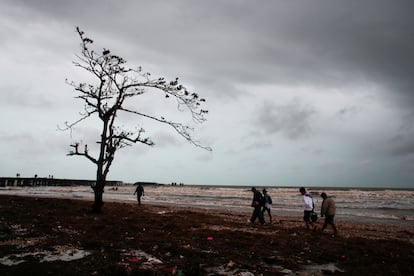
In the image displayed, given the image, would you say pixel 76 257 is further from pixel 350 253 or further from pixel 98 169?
pixel 98 169

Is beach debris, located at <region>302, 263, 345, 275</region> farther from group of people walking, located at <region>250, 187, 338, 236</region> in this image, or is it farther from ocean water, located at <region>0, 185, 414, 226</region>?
ocean water, located at <region>0, 185, 414, 226</region>

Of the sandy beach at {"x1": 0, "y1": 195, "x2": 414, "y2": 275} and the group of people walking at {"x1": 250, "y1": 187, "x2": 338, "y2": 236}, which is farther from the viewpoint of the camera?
the group of people walking at {"x1": 250, "y1": 187, "x2": 338, "y2": 236}

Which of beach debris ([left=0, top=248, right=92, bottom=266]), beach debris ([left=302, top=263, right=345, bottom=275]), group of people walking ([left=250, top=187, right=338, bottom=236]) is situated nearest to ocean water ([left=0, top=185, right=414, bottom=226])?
group of people walking ([left=250, top=187, right=338, bottom=236])

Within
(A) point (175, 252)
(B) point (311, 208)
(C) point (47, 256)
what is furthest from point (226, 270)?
(B) point (311, 208)

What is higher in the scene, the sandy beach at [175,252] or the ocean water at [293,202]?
the sandy beach at [175,252]

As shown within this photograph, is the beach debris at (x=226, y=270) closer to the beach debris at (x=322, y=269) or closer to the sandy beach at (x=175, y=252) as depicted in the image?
the sandy beach at (x=175, y=252)

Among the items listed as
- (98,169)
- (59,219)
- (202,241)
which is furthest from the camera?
(98,169)

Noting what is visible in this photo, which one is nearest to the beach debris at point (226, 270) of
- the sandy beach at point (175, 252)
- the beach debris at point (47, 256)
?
the sandy beach at point (175, 252)

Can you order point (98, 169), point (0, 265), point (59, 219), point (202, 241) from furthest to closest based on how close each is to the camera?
point (98, 169), point (59, 219), point (202, 241), point (0, 265)

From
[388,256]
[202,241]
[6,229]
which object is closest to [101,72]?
[6,229]

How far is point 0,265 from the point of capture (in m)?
6.30

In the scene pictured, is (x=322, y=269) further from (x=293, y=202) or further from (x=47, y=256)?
(x=293, y=202)

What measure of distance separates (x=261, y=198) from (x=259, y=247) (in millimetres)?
7366

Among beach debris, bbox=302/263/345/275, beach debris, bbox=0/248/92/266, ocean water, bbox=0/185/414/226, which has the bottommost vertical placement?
ocean water, bbox=0/185/414/226
